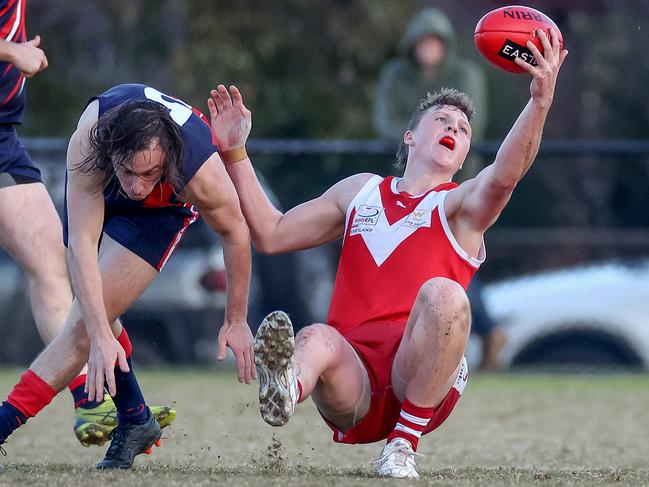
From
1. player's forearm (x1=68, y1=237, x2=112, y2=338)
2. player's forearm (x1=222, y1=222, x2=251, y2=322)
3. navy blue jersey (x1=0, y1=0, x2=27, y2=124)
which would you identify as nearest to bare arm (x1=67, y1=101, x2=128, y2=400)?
player's forearm (x1=68, y1=237, x2=112, y2=338)

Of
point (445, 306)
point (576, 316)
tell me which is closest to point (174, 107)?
point (445, 306)

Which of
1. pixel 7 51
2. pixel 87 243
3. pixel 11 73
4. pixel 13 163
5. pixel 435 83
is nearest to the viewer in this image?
pixel 87 243

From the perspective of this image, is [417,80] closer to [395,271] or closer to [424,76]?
[424,76]

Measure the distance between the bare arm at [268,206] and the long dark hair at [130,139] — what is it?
50 centimetres

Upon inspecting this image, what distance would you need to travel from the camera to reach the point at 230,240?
181 inches

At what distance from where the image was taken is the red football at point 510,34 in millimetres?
4645

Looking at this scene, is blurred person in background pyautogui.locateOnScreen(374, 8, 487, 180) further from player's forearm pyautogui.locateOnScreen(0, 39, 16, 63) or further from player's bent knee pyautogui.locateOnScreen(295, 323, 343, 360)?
player's bent knee pyautogui.locateOnScreen(295, 323, 343, 360)

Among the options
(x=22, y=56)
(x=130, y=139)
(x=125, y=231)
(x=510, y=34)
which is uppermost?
(x=510, y=34)

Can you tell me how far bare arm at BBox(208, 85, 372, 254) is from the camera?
16.2 feet

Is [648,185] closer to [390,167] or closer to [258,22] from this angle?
[390,167]

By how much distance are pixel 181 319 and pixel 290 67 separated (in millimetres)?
6593

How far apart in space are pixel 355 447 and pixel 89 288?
2.13m

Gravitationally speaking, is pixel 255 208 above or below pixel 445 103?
below

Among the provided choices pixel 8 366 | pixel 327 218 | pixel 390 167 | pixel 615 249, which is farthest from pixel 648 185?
pixel 327 218
